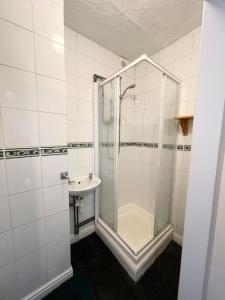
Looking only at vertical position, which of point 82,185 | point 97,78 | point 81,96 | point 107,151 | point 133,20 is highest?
point 133,20

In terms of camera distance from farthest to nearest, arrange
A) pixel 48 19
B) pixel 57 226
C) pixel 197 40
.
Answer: pixel 197 40 < pixel 57 226 < pixel 48 19

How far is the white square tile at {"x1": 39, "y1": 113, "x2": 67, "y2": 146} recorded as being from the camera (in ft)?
3.34

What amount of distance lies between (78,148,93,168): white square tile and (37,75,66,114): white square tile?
2.27ft

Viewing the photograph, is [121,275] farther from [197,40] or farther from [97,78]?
[197,40]

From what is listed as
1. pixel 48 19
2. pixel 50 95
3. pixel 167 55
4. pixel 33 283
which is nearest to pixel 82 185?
pixel 33 283

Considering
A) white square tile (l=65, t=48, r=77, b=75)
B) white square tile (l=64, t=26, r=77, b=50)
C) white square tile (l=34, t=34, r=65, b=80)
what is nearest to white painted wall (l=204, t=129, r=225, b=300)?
white square tile (l=34, t=34, r=65, b=80)

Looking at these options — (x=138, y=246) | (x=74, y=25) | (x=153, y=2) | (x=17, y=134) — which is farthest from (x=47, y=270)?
(x=153, y=2)

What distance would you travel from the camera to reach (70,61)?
152 cm

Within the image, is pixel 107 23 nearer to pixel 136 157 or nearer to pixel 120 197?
pixel 136 157

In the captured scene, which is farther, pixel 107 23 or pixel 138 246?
pixel 138 246

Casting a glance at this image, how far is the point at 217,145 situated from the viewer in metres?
0.51

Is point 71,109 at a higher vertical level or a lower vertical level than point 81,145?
higher

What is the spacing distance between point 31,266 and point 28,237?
0.26 meters

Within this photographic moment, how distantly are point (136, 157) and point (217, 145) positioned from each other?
1777 millimetres
